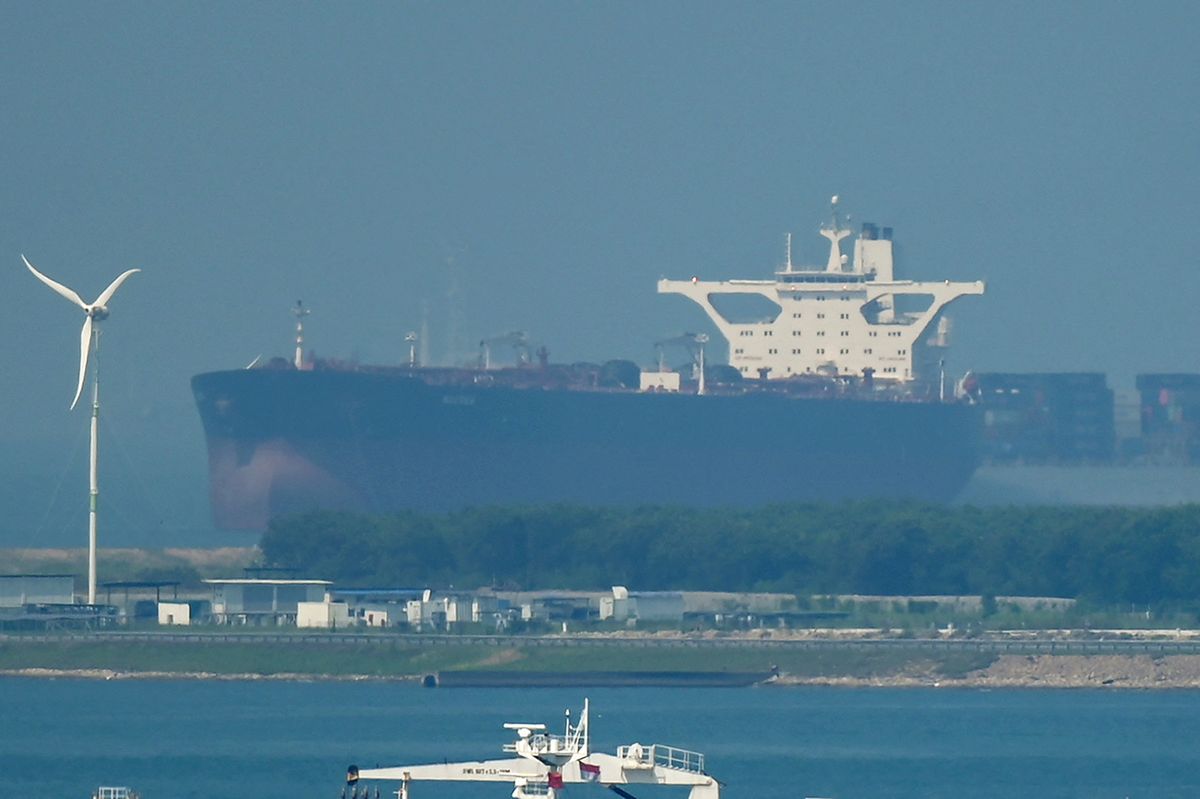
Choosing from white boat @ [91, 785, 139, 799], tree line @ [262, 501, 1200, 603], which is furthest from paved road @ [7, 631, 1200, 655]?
white boat @ [91, 785, 139, 799]

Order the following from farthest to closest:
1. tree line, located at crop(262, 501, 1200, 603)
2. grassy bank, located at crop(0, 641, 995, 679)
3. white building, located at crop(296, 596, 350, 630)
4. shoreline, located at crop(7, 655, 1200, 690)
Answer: tree line, located at crop(262, 501, 1200, 603) < white building, located at crop(296, 596, 350, 630) < grassy bank, located at crop(0, 641, 995, 679) < shoreline, located at crop(7, 655, 1200, 690)

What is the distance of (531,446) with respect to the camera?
122 m

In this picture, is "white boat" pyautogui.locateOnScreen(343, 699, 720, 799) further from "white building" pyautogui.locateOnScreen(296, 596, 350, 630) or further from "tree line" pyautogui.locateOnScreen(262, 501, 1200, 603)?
"tree line" pyautogui.locateOnScreen(262, 501, 1200, 603)

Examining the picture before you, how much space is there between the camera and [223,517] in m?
115

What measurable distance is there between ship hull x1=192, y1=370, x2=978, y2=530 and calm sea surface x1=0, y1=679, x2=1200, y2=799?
4879 cm

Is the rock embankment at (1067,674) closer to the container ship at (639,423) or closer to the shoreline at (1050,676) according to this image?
the shoreline at (1050,676)

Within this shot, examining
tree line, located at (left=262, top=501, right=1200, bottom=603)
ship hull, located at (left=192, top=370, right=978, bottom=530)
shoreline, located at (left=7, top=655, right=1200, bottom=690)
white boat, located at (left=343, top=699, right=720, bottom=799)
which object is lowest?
white boat, located at (left=343, top=699, right=720, bottom=799)

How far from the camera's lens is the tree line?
77625 millimetres

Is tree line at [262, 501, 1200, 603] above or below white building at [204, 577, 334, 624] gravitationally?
above

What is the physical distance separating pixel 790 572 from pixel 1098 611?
31.1 ft

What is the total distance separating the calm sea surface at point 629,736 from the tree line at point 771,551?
13.6 meters

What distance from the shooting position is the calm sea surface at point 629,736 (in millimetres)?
47562

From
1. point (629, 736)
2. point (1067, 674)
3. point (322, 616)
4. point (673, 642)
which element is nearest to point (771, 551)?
point (673, 642)

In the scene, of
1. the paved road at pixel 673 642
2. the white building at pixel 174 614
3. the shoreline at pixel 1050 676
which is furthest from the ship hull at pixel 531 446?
the shoreline at pixel 1050 676
